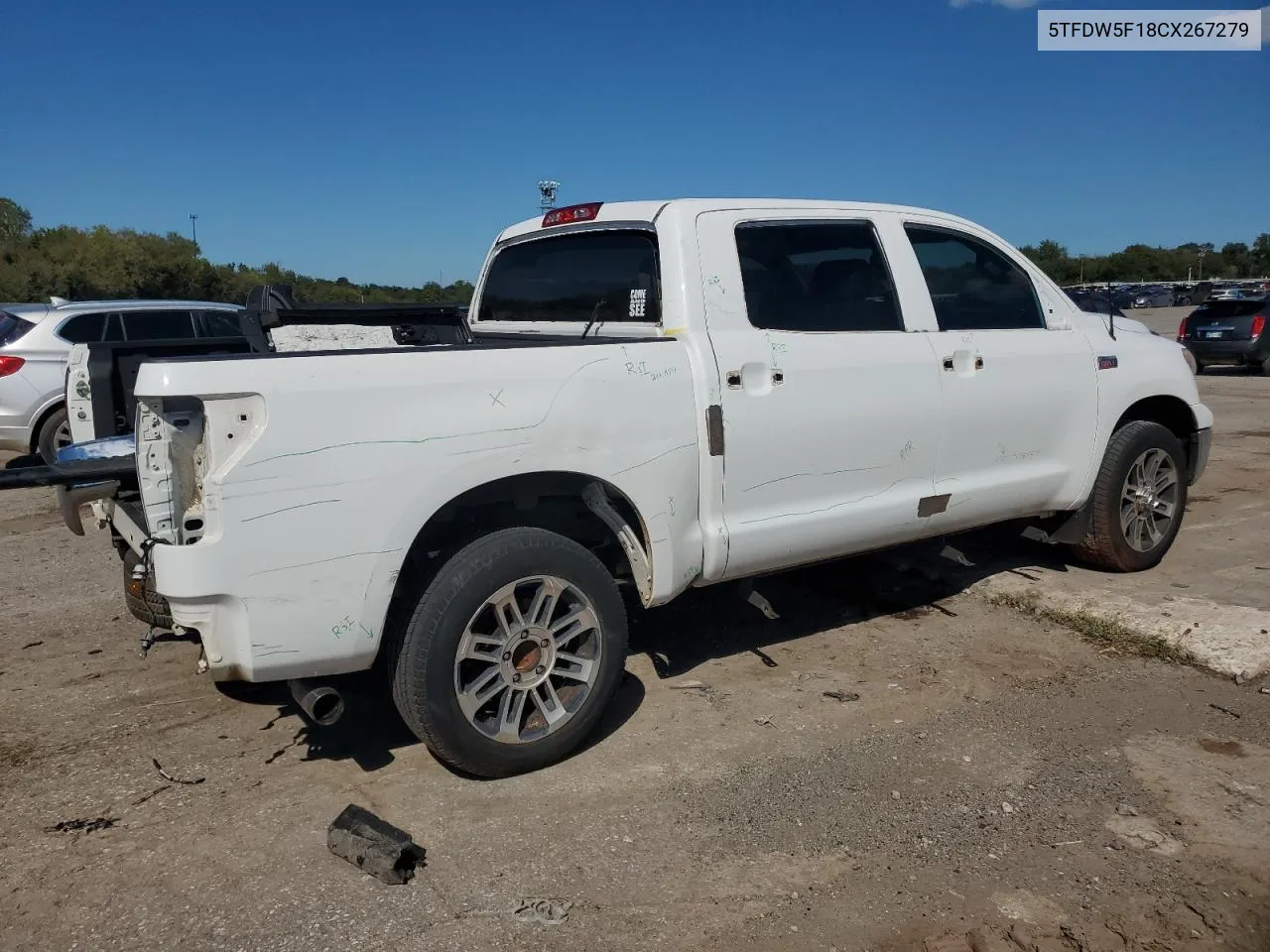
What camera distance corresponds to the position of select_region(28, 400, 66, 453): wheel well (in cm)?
963

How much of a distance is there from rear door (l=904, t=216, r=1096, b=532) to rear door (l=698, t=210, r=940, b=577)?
0.19 meters

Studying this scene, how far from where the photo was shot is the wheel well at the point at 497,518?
3438 millimetres

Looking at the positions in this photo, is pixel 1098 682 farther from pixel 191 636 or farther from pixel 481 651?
pixel 191 636

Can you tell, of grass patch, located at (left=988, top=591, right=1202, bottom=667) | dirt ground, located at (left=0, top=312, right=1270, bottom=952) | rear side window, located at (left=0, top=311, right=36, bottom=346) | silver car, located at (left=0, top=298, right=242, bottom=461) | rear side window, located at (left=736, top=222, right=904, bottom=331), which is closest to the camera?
dirt ground, located at (left=0, top=312, right=1270, bottom=952)

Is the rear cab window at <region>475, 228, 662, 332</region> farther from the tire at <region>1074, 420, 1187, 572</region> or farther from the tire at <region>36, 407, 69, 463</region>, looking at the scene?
the tire at <region>36, 407, 69, 463</region>

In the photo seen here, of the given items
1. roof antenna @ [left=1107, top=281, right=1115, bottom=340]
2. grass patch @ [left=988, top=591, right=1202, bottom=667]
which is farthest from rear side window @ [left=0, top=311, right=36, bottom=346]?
roof antenna @ [left=1107, top=281, right=1115, bottom=340]

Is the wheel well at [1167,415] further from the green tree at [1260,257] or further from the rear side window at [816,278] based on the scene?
the green tree at [1260,257]

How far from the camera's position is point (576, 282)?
4637mm

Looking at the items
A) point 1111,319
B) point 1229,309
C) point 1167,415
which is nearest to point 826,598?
point 1111,319

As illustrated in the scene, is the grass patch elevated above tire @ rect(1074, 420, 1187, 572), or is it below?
below

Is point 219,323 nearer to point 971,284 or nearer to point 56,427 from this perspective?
point 56,427

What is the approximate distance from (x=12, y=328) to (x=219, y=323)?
2.07 m

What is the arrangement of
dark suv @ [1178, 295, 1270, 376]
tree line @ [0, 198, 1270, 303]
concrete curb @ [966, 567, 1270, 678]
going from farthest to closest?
tree line @ [0, 198, 1270, 303]
dark suv @ [1178, 295, 1270, 376]
concrete curb @ [966, 567, 1270, 678]

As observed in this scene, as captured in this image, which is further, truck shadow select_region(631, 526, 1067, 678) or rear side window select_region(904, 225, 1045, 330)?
truck shadow select_region(631, 526, 1067, 678)
